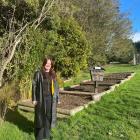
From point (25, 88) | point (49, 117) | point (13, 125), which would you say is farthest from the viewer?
point (25, 88)

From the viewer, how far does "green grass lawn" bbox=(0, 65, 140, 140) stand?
7.33 metres

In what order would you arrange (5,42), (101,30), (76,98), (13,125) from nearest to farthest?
(13,125)
(5,42)
(76,98)
(101,30)

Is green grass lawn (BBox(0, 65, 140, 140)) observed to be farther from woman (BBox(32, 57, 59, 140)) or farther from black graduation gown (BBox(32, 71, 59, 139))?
black graduation gown (BBox(32, 71, 59, 139))

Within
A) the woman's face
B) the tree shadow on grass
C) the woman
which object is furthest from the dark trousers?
the woman's face

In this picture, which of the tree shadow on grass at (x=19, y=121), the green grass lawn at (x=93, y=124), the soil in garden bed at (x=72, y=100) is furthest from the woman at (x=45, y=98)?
the soil in garden bed at (x=72, y=100)

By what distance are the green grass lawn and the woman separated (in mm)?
364

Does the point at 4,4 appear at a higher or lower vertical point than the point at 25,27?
higher

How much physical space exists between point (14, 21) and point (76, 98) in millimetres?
3363

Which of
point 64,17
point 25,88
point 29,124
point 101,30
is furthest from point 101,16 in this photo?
point 29,124

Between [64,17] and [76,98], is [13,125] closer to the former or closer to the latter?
[76,98]

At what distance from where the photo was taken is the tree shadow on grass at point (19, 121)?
7.86 m

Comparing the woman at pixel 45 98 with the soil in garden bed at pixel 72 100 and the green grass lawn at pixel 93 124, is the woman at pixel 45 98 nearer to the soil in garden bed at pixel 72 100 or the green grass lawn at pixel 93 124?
the green grass lawn at pixel 93 124

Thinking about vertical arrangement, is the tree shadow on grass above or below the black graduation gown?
below

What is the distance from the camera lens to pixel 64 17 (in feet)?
37.7
